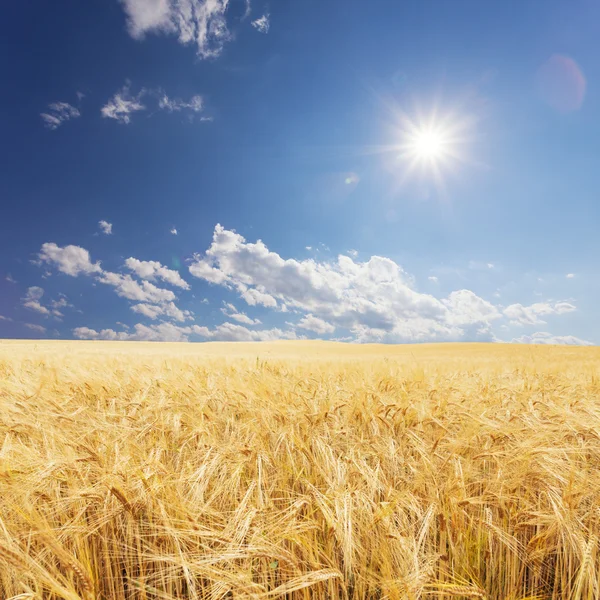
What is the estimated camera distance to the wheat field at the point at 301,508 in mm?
1299

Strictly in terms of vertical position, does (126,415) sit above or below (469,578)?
above

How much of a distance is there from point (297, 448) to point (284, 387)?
1.71m

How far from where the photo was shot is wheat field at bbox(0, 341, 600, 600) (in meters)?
1.30

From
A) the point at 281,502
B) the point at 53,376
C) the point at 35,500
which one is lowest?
the point at 281,502

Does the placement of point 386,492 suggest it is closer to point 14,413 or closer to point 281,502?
point 281,502

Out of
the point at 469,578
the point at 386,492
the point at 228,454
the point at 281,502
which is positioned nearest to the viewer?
the point at 469,578

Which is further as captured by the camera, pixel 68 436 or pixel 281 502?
pixel 68 436

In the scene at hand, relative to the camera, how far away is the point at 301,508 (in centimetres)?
170

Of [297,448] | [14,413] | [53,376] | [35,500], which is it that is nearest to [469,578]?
[297,448]

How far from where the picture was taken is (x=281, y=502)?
1923 mm

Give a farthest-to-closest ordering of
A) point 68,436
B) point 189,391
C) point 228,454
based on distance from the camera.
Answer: point 189,391 → point 68,436 → point 228,454

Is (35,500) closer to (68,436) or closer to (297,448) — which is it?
(68,436)

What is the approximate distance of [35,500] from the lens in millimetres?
1605

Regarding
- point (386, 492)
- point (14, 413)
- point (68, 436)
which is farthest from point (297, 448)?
point (14, 413)
